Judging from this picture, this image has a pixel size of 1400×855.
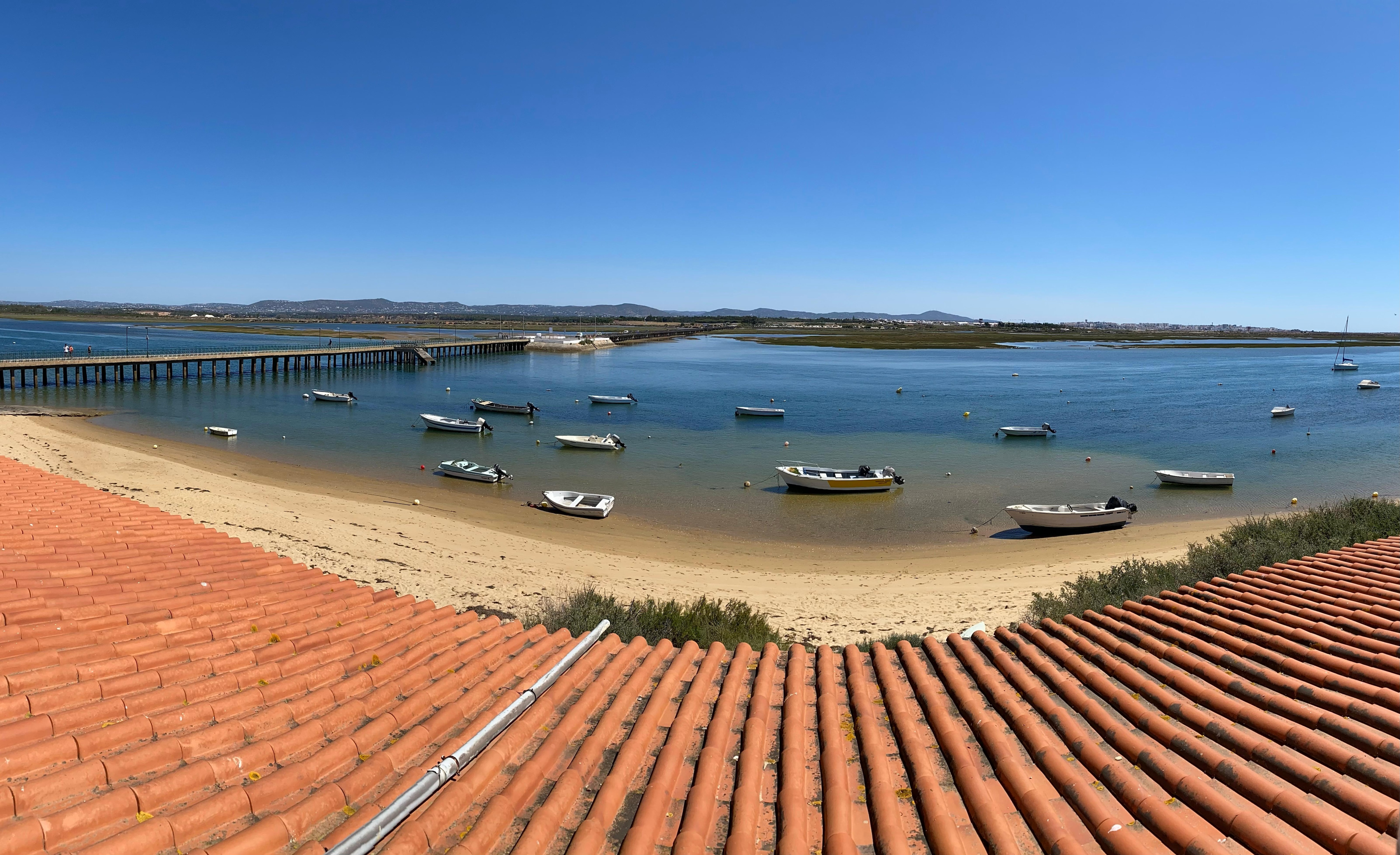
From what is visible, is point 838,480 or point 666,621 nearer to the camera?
point 666,621

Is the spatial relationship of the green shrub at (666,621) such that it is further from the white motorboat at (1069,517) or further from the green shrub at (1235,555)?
the white motorboat at (1069,517)

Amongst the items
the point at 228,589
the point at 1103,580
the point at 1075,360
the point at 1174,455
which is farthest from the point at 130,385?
the point at 1075,360

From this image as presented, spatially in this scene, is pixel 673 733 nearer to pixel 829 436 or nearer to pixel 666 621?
pixel 666 621

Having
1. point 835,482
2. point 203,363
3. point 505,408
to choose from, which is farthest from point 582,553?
point 203,363

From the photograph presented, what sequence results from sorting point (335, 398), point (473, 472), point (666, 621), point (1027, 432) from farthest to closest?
1. point (335, 398)
2. point (1027, 432)
3. point (473, 472)
4. point (666, 621)

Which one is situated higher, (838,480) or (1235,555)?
(1235,555)

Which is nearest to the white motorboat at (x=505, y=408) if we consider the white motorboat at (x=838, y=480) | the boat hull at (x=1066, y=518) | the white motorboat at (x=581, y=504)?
the white motorboat at (x=581, y=504)

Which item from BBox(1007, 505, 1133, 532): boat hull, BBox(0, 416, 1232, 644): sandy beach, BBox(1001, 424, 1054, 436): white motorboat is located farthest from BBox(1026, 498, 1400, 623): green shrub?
BBox(1001, 424, 1054, 436): white motorboat
